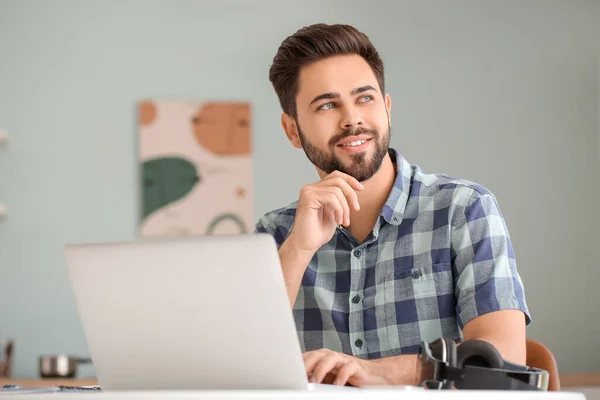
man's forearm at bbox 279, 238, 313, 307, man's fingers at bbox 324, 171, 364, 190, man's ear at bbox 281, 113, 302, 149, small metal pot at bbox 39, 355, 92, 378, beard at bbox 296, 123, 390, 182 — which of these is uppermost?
man's ear at bbox 281, 113, 302, 149

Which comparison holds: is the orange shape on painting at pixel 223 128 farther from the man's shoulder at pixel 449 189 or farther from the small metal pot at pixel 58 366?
the man's shoulder at pixel 449 189

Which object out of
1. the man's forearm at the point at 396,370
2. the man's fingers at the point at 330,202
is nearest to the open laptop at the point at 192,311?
the man's forearm at the point at 396,370

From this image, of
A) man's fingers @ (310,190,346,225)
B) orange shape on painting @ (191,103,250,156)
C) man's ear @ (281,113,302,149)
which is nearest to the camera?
man's fingers @ (310,190,346,225)

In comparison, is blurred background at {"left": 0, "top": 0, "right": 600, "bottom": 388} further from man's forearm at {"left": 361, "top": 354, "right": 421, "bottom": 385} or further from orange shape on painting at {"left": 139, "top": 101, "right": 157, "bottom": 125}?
man's forearm at {"left": 361, "top": 354, "right": 421, "bottom": 385}

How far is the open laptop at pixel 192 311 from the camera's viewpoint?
90 centimetres

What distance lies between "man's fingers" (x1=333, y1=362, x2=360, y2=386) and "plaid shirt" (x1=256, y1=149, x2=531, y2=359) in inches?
20.1

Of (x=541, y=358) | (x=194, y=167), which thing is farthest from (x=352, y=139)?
(x=194, y=167)

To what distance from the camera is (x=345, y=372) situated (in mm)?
1113

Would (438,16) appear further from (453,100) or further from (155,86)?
(155,86)

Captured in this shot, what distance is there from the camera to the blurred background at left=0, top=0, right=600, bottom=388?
12.5 feet

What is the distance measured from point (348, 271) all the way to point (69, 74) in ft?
8.14

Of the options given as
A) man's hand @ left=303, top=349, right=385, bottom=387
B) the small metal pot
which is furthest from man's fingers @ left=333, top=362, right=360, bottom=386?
the small metal pot

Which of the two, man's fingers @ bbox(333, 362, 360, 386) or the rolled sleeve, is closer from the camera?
man's fingers @ bbox(333, 362, 360, 386)

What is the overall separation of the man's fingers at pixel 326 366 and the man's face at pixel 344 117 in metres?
0.80
